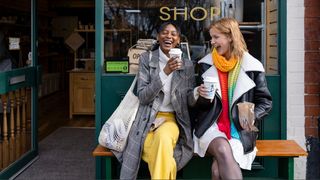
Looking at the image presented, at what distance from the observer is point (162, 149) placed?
328 centimetres

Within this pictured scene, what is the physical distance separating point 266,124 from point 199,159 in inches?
27.4

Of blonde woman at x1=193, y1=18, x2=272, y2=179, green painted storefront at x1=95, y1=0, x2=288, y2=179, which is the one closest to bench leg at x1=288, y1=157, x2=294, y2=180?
blonde woman at x1=193, y1=18, x2=272, y2=179

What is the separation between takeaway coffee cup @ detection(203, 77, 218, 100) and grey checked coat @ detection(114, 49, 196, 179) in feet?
0.98

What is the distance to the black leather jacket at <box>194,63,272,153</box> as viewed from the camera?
3.40 m

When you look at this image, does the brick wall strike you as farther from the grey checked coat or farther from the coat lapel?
the grey checked coat

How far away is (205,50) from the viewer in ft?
14.0

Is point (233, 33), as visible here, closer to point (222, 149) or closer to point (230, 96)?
point (230, 96)

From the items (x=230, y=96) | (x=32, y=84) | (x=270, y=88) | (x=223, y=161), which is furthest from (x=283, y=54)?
(x=32, y=84)

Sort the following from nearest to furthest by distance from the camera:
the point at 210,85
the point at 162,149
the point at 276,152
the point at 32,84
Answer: the point at 210,85
the point at 162,149
the point at 276,152
the point at 32,84

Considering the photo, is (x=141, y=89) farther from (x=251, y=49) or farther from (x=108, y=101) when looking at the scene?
(x=251, y=49)

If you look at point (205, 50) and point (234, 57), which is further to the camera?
point (205, 50)

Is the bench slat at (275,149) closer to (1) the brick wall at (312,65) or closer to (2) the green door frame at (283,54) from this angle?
(2) the green door frame at (283,54)

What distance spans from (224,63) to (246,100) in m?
0.30

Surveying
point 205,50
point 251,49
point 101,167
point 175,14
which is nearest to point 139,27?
point 175,14
